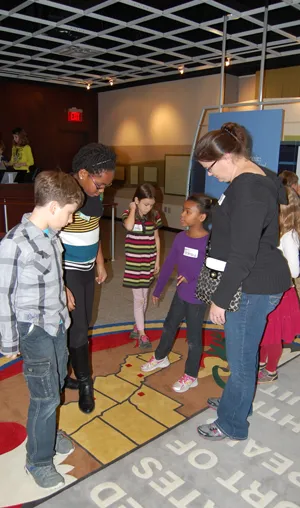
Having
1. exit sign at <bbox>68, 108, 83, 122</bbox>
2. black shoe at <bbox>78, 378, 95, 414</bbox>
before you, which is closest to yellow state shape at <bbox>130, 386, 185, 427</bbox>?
black shoe at <bbox>78, 378, 95, 414</bbox>

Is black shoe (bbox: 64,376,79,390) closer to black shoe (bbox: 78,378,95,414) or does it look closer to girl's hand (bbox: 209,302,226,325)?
black shoe (bbox: 78,378,95,414)

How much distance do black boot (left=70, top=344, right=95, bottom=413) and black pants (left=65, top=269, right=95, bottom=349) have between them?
8cm

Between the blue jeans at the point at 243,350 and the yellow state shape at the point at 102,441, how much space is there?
1.81 feet

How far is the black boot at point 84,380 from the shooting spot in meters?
2.35

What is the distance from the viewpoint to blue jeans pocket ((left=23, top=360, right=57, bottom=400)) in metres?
1.71

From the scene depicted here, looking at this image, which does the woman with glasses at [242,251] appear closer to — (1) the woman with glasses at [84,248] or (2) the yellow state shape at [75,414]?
(1) the woman with glasses at [84,248]

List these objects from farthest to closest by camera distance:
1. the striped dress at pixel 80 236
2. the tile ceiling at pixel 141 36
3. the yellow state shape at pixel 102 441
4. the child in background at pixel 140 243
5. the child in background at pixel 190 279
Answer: the tile ceiling at pixel 141 36 → the child in background at pixel 140 243 → the child in background at pixel 190 279 → the striped dress at pixel 80 236 → the yellow state shape at pixel 102 441

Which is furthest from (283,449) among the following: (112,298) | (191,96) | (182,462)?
(191,96)

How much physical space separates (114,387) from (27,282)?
4.27 ft

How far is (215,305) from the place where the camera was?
1.83 metres

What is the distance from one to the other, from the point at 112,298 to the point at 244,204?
9.73 ft

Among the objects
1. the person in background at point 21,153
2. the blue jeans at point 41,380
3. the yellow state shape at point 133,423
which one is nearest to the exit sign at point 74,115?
the person in background at point 21,153

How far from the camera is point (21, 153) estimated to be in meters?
7.30

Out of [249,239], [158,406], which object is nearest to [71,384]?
[158,406]
